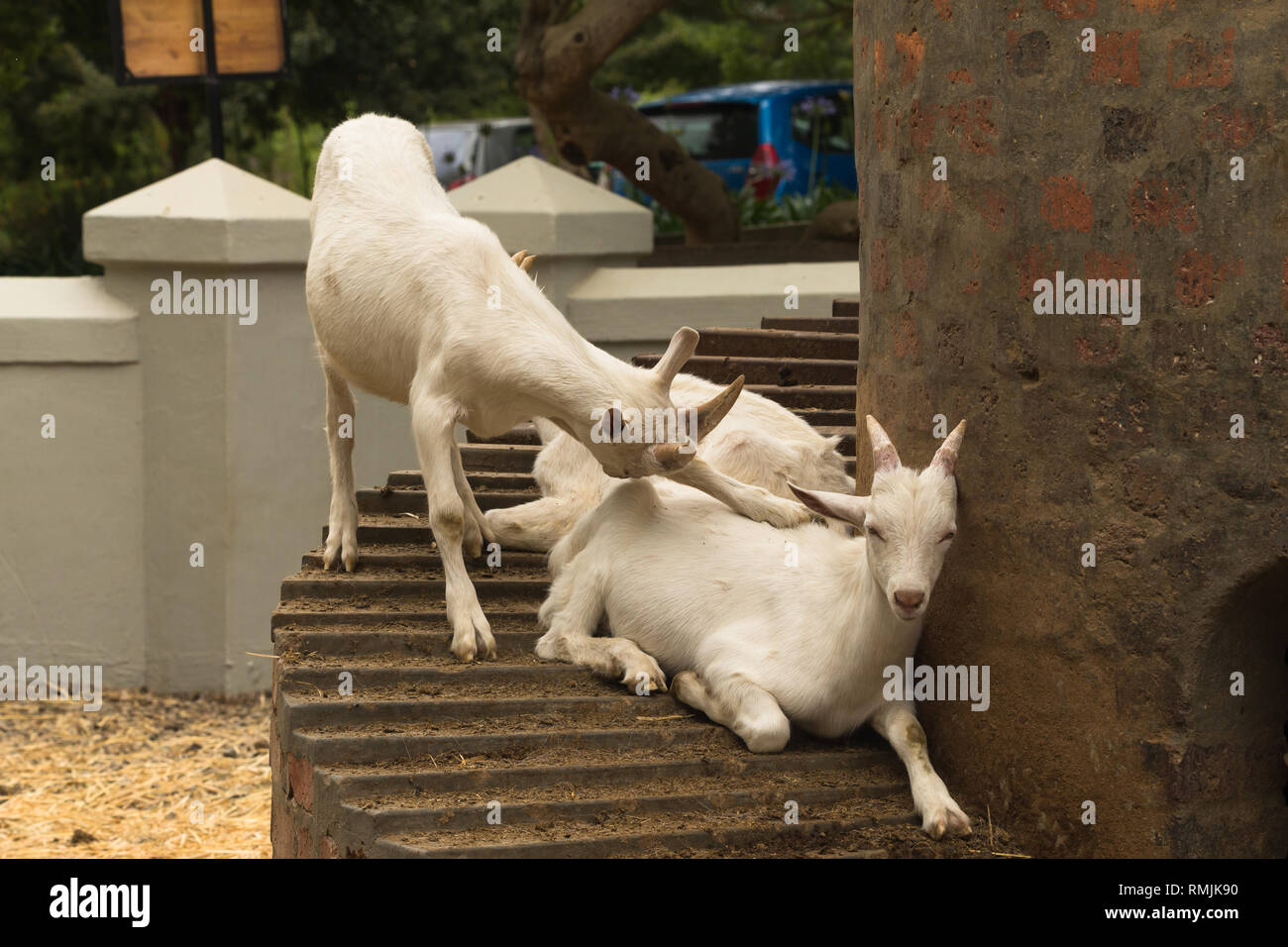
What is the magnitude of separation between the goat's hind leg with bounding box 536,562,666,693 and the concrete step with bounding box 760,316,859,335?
112 inches

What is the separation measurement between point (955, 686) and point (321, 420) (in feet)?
18.3

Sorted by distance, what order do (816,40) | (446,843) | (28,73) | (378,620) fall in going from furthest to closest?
(816,40) < (28,73) < (378,620) < (446,843)

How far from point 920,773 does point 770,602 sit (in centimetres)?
72

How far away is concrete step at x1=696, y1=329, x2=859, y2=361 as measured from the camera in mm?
7531

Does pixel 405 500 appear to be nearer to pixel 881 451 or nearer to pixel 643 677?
pixel 643 677

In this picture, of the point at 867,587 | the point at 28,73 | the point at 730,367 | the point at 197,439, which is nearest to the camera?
the point at 867,587

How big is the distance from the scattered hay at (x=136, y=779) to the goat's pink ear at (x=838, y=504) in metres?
3.73

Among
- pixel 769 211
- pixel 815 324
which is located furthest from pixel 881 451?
pixel 769 211

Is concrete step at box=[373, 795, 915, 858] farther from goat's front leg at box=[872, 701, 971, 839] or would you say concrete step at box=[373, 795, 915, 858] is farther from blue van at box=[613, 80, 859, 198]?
blue van at box=[613, 80, 859, 198]

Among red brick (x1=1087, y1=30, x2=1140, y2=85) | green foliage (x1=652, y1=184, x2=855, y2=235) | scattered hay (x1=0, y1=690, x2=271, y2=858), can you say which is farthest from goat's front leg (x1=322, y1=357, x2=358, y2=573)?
green foliage (x1=652, y1=184, x2=855, y2=235)

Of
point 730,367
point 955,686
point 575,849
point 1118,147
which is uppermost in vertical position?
point 1118,147

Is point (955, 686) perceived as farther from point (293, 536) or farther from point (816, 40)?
point (816, 40)

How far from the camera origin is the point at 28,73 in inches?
653

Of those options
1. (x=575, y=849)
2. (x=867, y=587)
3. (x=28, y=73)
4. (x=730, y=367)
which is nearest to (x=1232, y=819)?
(x=867, y=587)
